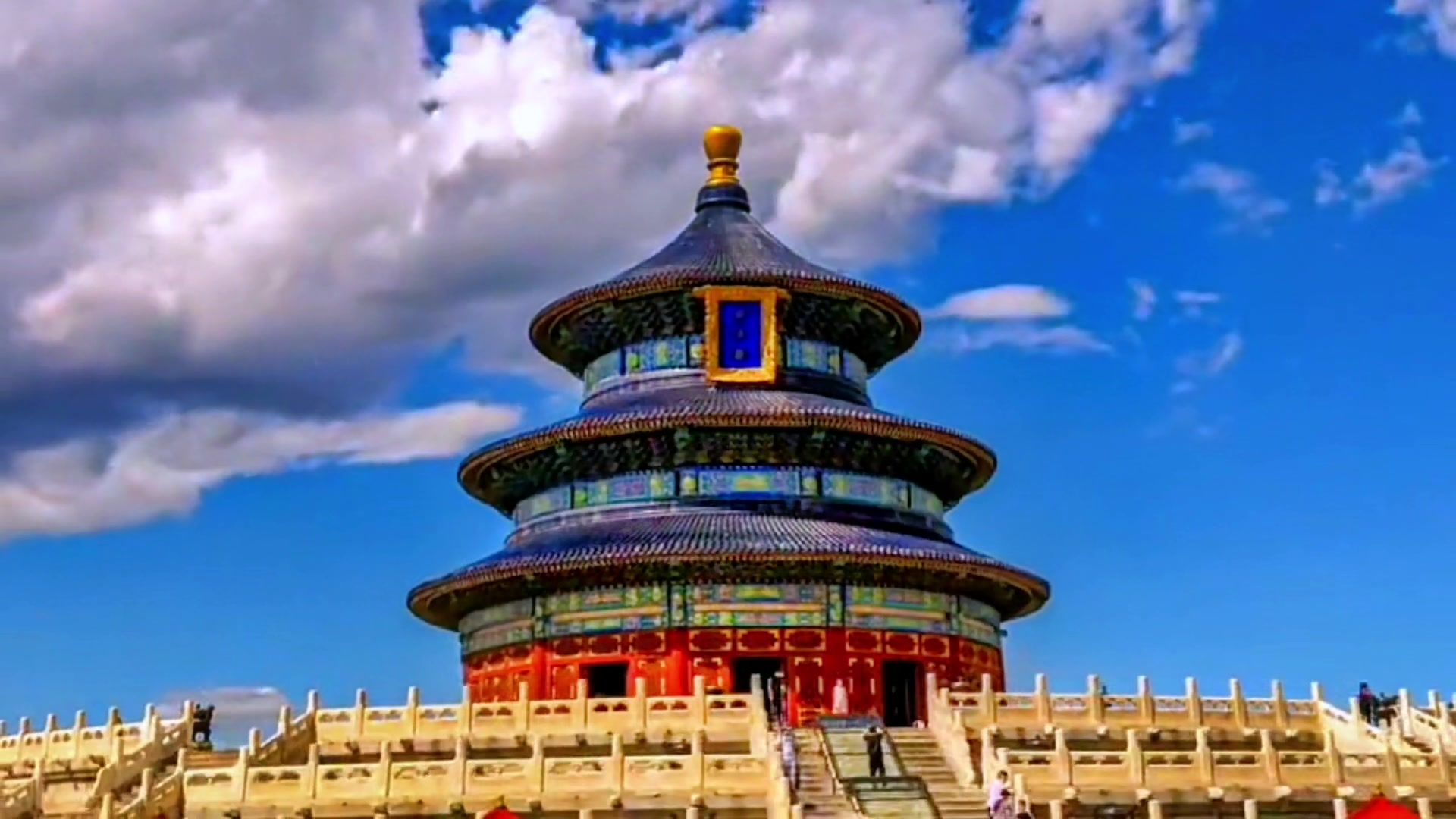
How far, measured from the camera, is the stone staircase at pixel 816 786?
2575cm

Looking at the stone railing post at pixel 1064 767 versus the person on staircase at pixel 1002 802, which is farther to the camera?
the stone railing post at pixel 1064 767

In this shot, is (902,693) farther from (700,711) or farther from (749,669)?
(700,711)

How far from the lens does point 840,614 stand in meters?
43.0

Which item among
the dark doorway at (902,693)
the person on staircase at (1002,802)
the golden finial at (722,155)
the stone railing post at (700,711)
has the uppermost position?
the golden finial at (722,155)

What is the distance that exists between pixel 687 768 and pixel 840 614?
16.0 m

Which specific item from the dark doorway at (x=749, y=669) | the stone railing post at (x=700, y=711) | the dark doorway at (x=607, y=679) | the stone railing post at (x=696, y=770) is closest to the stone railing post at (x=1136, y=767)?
the stone railing post at (x=696, y=770)

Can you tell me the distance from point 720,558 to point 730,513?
3.10 m

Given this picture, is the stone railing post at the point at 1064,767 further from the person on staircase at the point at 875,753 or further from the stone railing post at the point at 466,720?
the stone railing post at the point at 466,720

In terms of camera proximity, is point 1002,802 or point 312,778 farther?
point 312,778

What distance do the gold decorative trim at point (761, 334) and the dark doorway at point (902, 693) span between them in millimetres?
8566

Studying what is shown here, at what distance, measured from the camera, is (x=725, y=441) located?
45156 millimetres

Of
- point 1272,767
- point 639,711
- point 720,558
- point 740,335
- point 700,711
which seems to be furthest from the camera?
point 740,335

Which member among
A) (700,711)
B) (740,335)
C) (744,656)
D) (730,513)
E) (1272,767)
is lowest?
(1272,767)

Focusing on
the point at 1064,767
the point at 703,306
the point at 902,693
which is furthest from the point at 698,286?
the point at 1064,767
